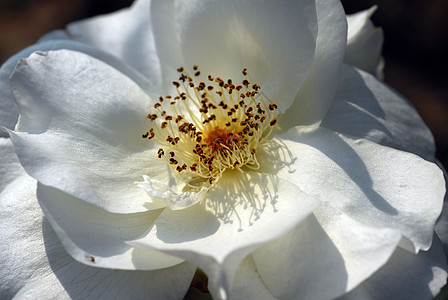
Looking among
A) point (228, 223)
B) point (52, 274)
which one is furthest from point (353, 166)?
point (52, 274)

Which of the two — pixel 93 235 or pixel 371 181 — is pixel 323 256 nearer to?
pixel 371 181

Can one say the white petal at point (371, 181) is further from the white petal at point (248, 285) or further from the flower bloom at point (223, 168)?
the white petal at point (248, 285)

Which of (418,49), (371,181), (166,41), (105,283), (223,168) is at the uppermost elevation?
(166,41)

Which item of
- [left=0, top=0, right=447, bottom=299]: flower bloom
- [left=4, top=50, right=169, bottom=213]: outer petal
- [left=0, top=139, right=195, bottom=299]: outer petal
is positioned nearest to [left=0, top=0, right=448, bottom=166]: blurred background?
[left=0, top=0, right=447, bottom=299]: flower bloom

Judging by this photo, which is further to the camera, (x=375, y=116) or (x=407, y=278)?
(x=375, y=116)

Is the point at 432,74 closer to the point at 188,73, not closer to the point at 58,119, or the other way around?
the point at 188,73

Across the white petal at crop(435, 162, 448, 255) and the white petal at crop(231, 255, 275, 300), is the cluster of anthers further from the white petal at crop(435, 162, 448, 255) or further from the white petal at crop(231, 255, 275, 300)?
the white petal at crop(435, 162, 448, 255)

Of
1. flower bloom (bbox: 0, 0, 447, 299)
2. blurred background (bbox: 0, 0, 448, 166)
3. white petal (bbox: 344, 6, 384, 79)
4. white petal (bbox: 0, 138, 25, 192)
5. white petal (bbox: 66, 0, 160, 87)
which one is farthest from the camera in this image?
blurred background (bbox: 0, 0, 448, 166)

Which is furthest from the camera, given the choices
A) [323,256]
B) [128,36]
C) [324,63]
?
[128,36]
